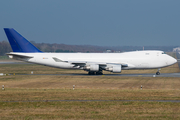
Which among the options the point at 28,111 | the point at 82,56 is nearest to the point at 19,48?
the point at 82,56

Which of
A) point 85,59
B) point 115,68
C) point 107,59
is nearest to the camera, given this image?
point 115,68

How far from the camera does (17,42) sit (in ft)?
153

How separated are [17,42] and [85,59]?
12.9 m

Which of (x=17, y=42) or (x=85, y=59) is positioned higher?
(x=17, y=42)

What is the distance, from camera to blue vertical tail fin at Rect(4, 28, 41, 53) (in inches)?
1813

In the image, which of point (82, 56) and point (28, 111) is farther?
point (82, 56)

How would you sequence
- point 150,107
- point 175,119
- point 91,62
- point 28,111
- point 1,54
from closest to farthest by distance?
1. point 175,119
2. point 28,111
3. point 150,107
4. point 91,62
5. point 1,54

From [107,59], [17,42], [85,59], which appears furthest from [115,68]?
[17,42]

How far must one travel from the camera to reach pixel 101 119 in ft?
45.3

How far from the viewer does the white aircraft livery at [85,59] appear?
4594 cm

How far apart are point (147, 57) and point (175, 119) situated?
1349 inches

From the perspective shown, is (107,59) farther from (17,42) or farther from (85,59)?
(17,42)

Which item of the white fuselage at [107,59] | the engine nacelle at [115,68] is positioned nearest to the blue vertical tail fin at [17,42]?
the white fuselage at [107,59]

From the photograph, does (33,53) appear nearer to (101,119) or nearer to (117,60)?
(117,60)
